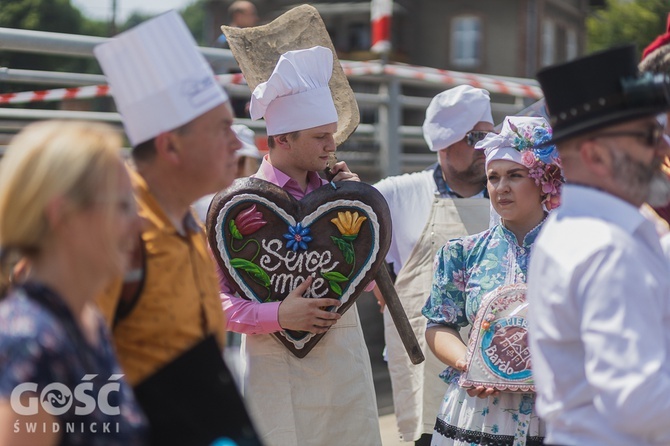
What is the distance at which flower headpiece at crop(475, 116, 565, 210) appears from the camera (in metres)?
3.60

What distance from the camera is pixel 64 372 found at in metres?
1.81

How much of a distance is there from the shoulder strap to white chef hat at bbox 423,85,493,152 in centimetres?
269

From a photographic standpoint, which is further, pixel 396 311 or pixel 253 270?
pixel 396 311

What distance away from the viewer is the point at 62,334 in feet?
5.99

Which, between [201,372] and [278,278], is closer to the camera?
[201,372]

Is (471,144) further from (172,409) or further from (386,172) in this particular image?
(386,172)

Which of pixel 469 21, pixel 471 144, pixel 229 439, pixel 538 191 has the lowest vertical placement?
pixel 469 21

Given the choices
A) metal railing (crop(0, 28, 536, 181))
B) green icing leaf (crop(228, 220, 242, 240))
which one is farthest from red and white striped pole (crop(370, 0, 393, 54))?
green icing leaf (crop(228, 220, 242, 240))

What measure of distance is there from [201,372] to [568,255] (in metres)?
0.83

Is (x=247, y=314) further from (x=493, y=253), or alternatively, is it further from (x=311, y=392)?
(x=493, y=253)

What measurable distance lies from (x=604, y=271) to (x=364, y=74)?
6.26 meters

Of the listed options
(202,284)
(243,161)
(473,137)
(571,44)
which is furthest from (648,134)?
(571,44)

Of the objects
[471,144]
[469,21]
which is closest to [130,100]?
[471,144]

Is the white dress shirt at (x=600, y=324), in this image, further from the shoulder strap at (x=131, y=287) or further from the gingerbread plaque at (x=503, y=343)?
the gingerbread plaque at (x=503, y=343)
